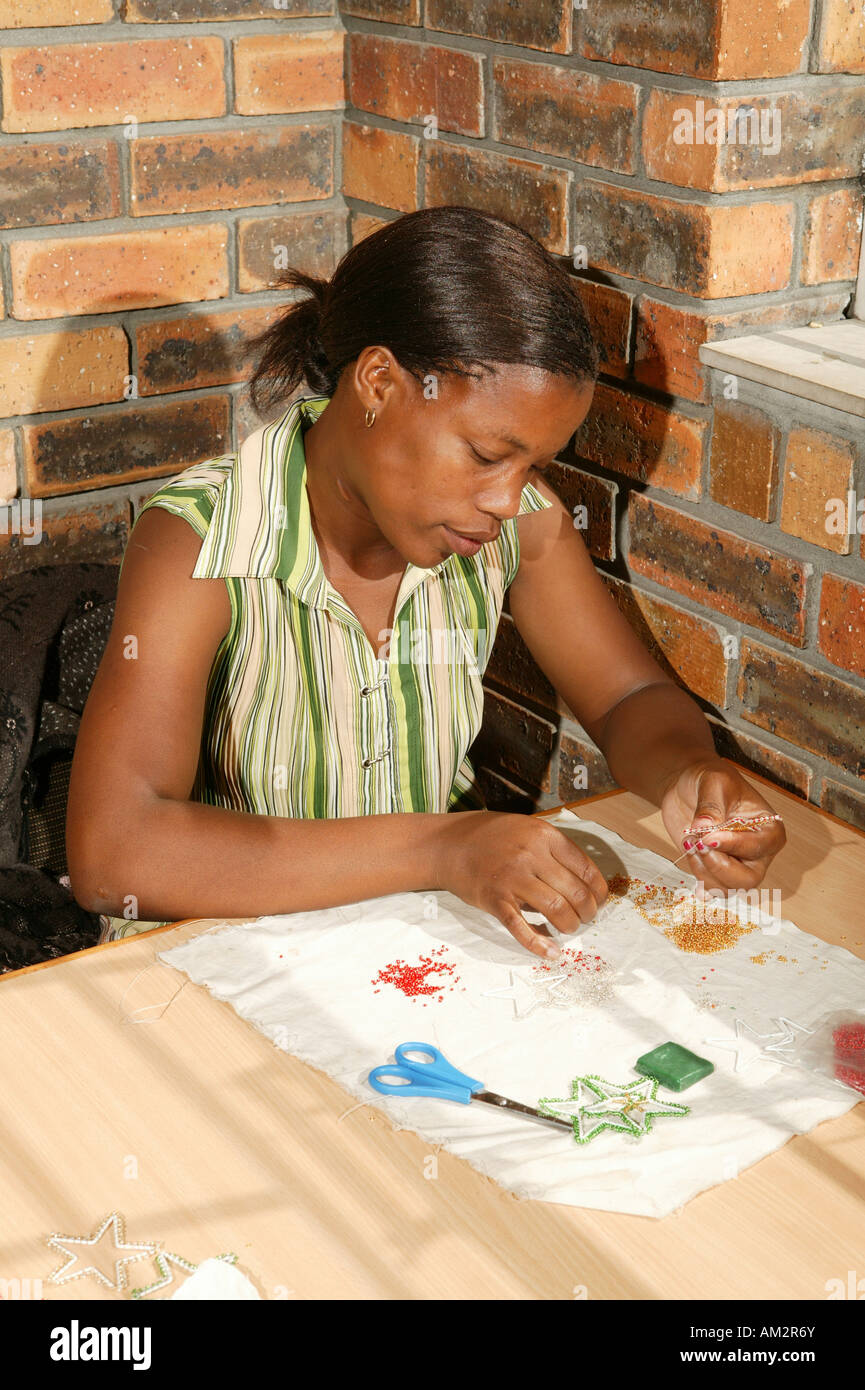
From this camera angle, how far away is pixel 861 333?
138cm

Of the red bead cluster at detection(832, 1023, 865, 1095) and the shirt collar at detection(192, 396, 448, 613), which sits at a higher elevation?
the shirt collar at detection(192, 396, 448, 613)

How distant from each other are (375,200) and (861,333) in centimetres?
65

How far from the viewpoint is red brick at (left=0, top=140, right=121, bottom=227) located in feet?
4.99

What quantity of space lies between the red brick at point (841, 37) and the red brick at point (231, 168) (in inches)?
26.5

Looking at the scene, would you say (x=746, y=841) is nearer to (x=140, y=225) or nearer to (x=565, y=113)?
(x=565, y=113)

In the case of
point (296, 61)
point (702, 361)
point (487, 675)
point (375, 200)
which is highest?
point (296, 61)

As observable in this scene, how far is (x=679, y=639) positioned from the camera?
4.91 ft

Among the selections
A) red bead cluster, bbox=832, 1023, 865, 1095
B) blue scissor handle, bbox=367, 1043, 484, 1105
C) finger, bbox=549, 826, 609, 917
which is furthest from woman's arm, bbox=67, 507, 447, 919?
red bead cluster, bbox=832, 1023, 865, 1095

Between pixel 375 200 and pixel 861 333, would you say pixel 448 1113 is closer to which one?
pixel 861 333

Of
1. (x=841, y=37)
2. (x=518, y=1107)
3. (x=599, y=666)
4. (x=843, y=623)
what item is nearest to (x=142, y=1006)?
(x=518, y=1107)

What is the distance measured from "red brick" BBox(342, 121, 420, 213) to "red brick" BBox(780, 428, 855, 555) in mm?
622

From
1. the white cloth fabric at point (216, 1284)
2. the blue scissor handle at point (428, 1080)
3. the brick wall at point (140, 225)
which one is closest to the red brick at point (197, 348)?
the brick wall at point (140, 225)

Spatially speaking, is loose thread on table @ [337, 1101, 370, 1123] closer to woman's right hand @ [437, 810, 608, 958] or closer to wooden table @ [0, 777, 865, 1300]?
wooden table @ [0, 777, 865, 1300]
